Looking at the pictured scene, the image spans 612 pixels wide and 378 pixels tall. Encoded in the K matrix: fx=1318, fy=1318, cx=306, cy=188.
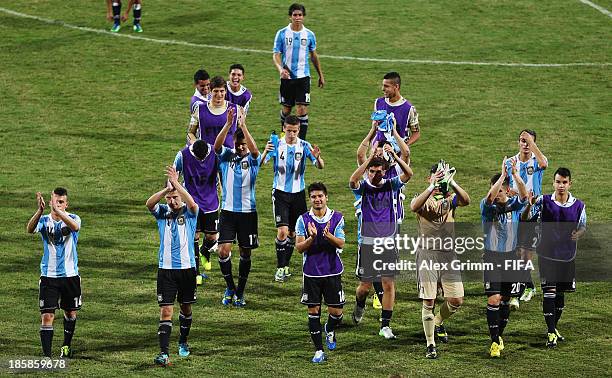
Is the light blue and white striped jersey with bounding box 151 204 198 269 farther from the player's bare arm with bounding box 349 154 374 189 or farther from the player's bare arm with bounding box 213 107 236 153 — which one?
the player's bare arm with bounding box 213 107 236 153

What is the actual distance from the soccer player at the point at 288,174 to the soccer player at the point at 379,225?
1.65 metres

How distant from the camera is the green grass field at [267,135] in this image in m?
16.8

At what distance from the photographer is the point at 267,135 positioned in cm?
2675

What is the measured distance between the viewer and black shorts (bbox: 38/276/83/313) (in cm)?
1602

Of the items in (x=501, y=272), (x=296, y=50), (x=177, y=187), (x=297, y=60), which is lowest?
(x=501, y=272)

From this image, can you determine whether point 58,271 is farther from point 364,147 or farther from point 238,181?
point 364,147

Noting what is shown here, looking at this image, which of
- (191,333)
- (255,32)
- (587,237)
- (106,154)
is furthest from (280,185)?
(255,32)

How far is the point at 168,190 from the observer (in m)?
15.8

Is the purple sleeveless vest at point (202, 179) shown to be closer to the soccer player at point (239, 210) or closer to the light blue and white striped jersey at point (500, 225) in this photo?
the soccer player at point (239, 210)

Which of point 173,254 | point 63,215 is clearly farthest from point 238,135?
point 63,215

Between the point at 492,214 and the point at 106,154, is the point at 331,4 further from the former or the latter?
the point at 492,214

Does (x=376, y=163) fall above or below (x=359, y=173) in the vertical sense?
above

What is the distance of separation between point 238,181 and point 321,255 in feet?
9.14

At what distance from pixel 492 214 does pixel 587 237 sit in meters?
5.47
